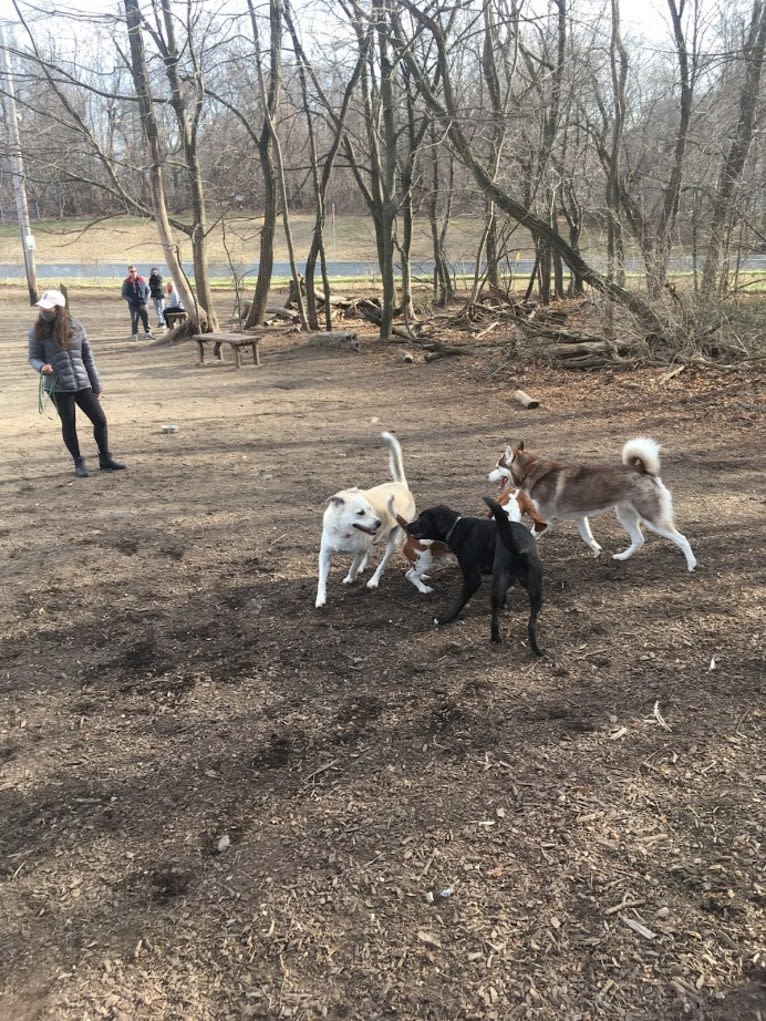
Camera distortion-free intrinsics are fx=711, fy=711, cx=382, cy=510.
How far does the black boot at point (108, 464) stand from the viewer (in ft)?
26.8

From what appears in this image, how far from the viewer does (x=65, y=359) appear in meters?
7.28

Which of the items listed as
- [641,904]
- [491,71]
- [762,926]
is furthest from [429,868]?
[491,71]

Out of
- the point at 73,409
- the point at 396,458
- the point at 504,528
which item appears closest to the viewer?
the point at 504,528

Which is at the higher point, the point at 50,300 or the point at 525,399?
the point at 50,300

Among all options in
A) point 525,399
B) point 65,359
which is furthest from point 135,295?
point 65,359

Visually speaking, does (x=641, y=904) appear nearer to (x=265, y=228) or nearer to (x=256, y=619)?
(x=256, y=619)

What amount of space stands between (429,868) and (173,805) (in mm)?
1113

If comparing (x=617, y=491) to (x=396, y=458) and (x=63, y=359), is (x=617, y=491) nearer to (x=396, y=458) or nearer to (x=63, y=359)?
(x=396, y=458)

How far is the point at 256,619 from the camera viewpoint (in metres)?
4.57

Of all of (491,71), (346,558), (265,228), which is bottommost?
(346,558)

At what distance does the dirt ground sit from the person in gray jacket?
1559 millimetres

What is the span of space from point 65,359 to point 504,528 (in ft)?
18.0

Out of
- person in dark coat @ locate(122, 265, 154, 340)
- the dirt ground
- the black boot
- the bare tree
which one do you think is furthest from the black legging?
person in dark coat @ locate(122, 265, 154, 340)

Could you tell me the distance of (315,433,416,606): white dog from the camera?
4.51 m
